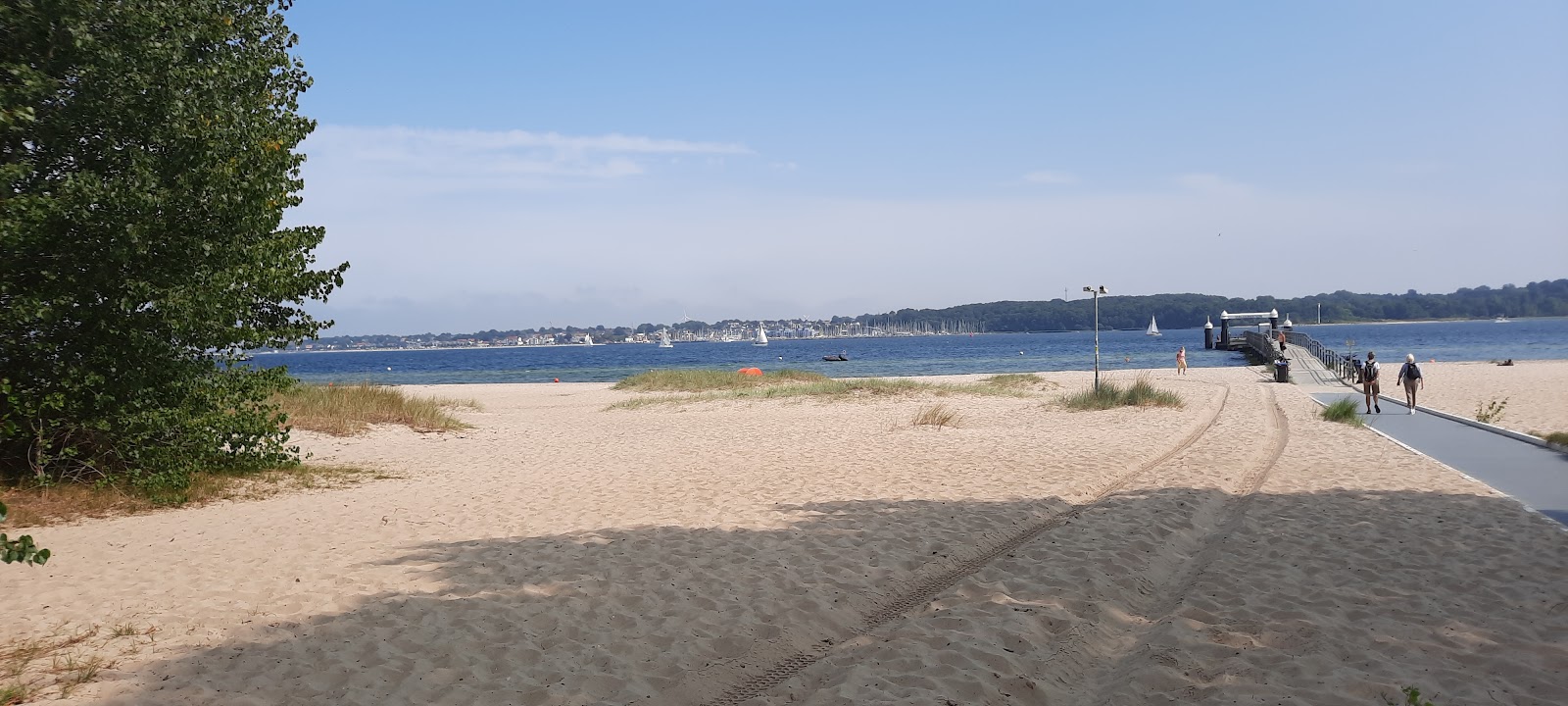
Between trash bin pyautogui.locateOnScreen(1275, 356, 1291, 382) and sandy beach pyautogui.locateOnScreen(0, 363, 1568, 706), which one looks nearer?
sandy beach pyautogui.locateOnScreen(0, 363, 1568, 706)

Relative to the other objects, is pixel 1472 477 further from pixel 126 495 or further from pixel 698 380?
pixel 698 380

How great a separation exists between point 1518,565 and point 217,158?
39.5 ft

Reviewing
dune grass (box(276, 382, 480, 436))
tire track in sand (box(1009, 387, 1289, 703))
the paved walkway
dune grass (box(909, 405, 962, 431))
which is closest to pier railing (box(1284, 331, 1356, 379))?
the paved walkway

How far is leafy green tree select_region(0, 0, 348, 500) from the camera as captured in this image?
8.69 metres

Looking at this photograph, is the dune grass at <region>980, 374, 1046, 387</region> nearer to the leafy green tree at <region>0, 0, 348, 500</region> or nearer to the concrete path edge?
the concrete path edge

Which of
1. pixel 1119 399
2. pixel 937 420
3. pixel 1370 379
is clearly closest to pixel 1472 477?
pixel 937 420

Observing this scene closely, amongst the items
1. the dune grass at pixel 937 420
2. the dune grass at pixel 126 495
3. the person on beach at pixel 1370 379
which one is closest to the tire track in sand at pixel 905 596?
the dune grass at pixel 937 420

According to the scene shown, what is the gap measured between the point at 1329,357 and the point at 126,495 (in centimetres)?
3958

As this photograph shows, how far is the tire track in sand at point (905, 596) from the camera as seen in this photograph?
5000 millimetres

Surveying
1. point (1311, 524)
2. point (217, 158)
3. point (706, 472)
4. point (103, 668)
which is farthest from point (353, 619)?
point (1311, 524)

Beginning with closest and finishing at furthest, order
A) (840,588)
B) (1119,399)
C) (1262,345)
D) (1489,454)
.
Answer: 1. (840,588)
2. (1489,454)
3. (1119,399)
4. (1262,345)

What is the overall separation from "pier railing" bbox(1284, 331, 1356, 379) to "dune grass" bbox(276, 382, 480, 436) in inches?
1100

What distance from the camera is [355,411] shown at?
1969 centimetres

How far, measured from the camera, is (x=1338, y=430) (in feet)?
53.2
